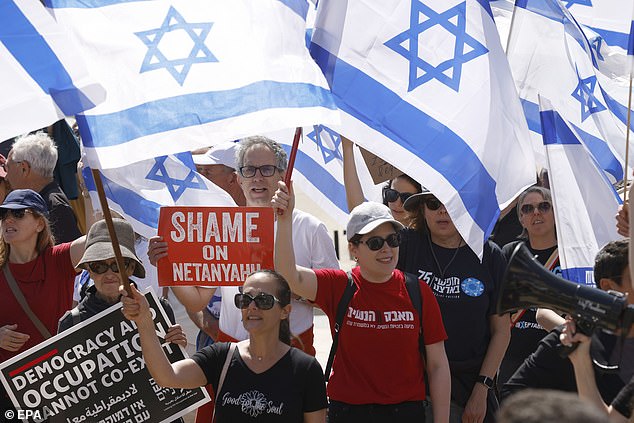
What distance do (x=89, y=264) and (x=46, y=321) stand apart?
622 mm

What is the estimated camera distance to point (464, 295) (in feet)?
17.3

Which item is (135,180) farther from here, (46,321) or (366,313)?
(366,313)

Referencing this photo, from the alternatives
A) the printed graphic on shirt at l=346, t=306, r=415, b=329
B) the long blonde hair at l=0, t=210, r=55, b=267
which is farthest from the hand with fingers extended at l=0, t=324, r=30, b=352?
the printed graphic on shirt at l=346, t=306, r=415, b=329

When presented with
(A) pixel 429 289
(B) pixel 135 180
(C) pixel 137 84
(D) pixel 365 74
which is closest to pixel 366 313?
(A) pixel 429 289

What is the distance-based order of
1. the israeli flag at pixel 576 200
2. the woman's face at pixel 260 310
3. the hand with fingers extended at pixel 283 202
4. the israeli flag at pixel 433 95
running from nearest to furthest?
the woman's face at pixel 260 310 → the hand with fingers extended at pixel 283 202 → the israeli flag at pixel 433 95 → the israeli flag at pixel 576 200

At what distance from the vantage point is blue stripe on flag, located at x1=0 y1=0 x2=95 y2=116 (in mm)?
4062

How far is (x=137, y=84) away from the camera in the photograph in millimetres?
4473

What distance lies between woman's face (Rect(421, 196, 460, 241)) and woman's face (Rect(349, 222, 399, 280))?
1.68 ft

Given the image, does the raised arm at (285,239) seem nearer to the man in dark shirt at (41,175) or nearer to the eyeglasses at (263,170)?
the eyeglasses at (263,170)

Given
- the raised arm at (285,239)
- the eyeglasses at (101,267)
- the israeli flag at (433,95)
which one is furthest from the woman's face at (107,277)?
the israeli flag at (433,95)

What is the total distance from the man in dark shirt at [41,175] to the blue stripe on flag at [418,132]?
2514 millimetres

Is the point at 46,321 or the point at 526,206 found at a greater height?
the point at 526,206

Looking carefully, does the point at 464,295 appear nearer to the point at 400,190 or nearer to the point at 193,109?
the point at 400,190

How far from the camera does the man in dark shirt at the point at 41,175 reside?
683 centimetres
